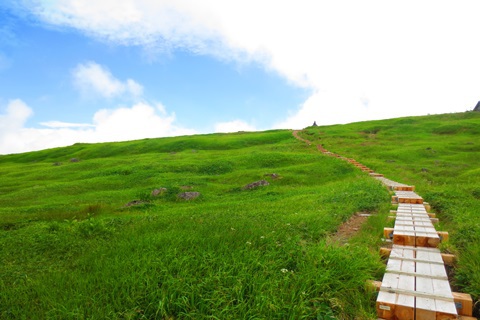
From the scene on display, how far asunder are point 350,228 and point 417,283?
5154 millimetres

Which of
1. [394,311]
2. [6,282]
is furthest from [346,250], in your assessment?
[6,282]

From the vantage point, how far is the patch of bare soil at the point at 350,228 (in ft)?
32.6

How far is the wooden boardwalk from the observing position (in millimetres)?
5428

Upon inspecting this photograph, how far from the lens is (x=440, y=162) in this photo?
1339 inches

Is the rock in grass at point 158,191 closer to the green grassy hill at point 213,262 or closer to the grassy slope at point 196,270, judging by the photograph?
the green grassy hill at point 213,262

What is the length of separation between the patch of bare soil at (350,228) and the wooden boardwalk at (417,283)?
1.32 metres

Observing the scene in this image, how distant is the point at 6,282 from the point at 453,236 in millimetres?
12201

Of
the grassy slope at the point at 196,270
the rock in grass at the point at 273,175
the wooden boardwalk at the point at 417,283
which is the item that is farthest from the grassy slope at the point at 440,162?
the rock in grass at the point at 273,175

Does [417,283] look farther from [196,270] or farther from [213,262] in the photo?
[196,270]

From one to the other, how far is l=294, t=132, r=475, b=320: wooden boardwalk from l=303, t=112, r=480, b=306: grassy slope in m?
0.51

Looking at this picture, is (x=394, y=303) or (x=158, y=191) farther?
(x=158, y=191)

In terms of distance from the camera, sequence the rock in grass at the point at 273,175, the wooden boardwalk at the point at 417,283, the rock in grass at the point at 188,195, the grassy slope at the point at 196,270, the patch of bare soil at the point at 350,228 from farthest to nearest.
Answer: the rock in grass at the point at 273,175, the rock in grass at the point at 188,195, the patch of bare soil at the point at 350,228, the grassy slope at the point at 196,270, the wooden boardwalk at the point at 417,283

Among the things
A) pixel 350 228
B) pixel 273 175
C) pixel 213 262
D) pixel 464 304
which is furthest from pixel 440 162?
pixel 213 262

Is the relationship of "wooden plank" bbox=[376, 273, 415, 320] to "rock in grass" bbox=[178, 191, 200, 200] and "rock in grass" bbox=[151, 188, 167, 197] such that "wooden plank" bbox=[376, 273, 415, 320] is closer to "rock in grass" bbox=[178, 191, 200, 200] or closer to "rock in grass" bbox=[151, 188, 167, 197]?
"rock in grass" bbox=[178, 191, 200, 200]
